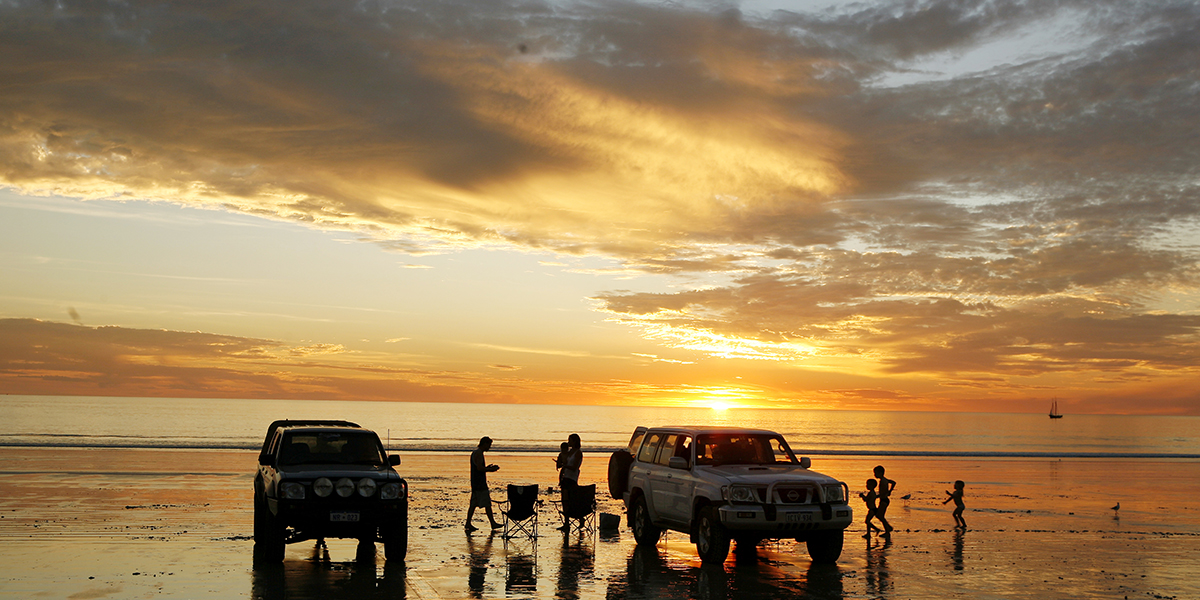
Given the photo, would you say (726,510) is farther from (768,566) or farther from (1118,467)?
(1118,467)

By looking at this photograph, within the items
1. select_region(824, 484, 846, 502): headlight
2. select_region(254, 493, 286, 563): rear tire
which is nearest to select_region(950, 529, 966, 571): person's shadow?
select_region(824, 484, 846, 502): headlight

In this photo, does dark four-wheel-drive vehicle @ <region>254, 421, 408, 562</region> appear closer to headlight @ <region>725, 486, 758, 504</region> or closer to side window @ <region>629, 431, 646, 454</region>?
headlight @ <region>725, 486, 758, 504</region>

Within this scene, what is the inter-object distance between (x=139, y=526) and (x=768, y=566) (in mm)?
10961

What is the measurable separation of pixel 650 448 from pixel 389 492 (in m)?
5.01

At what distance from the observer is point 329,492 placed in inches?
487

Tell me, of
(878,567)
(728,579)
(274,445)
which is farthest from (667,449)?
(274,445)

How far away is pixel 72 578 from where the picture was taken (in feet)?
36.2

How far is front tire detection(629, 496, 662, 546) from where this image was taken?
1512cm

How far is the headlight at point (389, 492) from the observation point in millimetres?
12625

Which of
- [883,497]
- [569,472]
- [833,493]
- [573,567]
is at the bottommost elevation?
[573,567]

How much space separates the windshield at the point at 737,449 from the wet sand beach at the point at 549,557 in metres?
1.47

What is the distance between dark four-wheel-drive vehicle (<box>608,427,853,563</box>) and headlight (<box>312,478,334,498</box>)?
4988mm

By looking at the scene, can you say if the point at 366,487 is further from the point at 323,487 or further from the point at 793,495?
the point at 793,495

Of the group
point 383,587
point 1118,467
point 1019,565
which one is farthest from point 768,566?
point 1118,467
